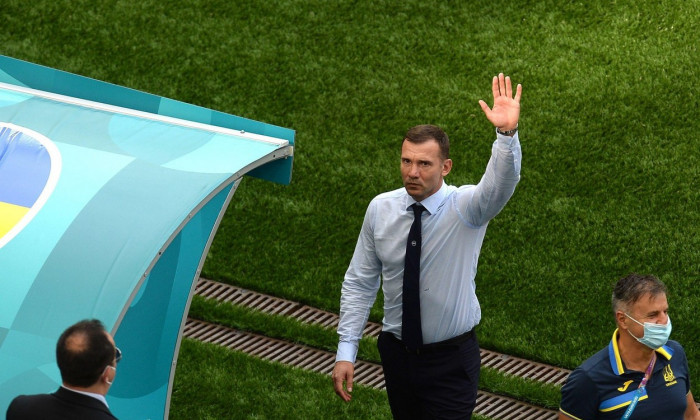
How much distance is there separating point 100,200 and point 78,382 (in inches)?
40.0

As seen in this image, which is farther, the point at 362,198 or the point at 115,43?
the point at 115,43

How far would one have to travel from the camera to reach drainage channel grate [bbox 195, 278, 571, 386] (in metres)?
6.86

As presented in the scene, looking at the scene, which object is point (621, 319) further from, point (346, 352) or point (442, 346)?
point (346, 352)

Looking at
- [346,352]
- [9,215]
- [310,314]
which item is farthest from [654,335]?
[310,314]

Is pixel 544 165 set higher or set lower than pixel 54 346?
higher

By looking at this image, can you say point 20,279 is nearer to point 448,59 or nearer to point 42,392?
point 42,392

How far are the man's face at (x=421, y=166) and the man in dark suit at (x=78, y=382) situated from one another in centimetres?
175

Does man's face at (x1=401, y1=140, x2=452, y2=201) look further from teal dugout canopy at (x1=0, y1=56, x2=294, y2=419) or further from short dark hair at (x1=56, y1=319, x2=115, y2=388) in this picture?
short dark hair at (x1=56, y1=319, x2=115, y2=388)

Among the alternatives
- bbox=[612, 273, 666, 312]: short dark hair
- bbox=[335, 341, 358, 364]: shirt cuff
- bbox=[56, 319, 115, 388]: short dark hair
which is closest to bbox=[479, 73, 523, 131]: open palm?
bbox=[612, 273, 666, 312]: short dark hair

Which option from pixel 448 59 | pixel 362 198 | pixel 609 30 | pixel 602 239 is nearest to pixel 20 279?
pixel 362 198

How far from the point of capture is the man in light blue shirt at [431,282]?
192 inches

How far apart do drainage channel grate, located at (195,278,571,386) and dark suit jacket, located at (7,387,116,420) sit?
3588mm

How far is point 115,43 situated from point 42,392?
5221 mm

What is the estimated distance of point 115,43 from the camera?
8.73m
